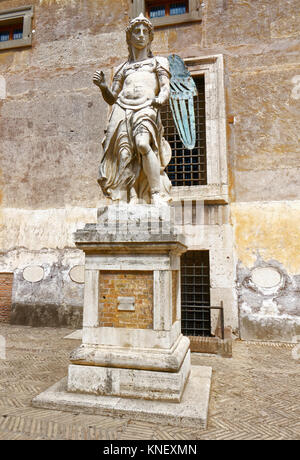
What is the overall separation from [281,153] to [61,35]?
6991 mm

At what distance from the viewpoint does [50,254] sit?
8.29 metres

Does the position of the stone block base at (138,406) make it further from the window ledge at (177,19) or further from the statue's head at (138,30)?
the window ledge at (177,19)

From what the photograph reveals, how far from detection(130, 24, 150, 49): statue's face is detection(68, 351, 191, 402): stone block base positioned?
12.9 feet

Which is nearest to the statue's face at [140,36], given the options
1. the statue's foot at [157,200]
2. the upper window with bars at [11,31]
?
the statue's foot at [157,200]

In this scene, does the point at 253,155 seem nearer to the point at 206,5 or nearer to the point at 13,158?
the point at 206,5

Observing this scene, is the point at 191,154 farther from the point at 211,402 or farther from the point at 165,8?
the point at 211,402

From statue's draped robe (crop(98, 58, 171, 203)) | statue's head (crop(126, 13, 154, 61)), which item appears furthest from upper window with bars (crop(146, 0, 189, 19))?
statue's draped robe (crop(98, 58, 171, 203))

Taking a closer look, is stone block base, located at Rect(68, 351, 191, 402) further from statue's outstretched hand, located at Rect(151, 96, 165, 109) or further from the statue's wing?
the statue's wing

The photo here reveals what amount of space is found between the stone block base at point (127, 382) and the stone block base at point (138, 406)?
57 mm

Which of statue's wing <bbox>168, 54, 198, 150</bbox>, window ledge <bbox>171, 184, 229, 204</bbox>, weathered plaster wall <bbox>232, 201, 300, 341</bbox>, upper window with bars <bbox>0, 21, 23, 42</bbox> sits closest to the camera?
weathered plaster wall <bbox>232, 201, 300, 341</bbox>

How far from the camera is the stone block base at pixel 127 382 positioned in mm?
3189

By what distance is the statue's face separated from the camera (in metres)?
4.06

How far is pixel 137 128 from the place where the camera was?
3795mm

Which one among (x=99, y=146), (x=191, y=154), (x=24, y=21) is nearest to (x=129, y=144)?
(x=191, y=154)
